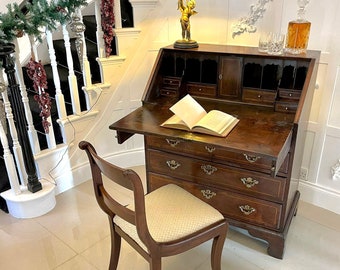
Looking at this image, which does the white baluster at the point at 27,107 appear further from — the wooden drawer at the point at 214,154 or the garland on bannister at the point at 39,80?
the wooden drawer at the point at 214,154

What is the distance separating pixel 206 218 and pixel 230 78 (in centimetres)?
93

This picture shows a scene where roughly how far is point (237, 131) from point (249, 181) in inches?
11.9

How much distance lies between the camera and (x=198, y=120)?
1712 millimetres

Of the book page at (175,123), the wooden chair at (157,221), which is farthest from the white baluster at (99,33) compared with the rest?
the wooden chair at (157,221)

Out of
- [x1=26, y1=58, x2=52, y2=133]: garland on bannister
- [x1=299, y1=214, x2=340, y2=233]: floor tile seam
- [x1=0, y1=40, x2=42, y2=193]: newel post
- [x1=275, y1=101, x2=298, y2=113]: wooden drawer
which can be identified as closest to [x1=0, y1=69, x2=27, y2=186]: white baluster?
[x1=0, y1=40, x2=42, y2=193]: newel post

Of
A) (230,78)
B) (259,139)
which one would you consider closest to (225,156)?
(259,139)

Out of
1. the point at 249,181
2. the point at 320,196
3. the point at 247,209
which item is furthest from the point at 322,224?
the point at 249,181

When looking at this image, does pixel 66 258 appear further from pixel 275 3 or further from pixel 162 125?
pixel 275 3

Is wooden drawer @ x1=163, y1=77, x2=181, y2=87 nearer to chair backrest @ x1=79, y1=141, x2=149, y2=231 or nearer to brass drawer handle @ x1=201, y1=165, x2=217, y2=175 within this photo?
brass drawer handle @ x1=201, y1=165, x2=217, y2=175

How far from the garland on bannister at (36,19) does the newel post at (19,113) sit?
0.09m

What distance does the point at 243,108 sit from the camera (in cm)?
194

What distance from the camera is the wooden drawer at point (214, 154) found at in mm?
1650

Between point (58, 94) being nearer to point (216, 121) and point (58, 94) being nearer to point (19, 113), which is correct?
point (19, 113)

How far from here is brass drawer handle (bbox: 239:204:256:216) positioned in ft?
5.94
